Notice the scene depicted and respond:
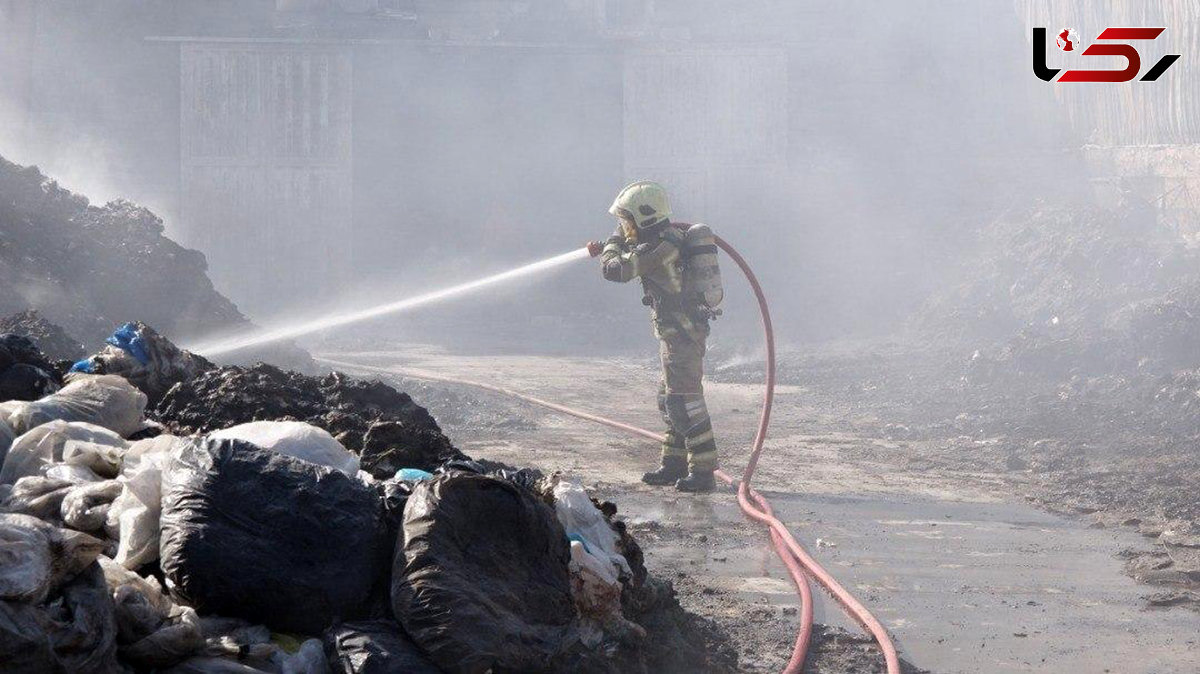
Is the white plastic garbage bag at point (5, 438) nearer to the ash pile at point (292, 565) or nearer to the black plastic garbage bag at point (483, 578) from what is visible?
the ash pile at point (292, 565)

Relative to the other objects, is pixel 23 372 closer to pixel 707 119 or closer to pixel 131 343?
pixel 131 343

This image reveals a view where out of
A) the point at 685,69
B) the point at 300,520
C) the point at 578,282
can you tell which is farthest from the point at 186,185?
the point at 300,520

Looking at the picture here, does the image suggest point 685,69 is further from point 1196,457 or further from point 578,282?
point 1196,457

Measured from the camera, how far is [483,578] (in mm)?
3943

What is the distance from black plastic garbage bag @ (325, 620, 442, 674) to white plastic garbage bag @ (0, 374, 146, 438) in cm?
183

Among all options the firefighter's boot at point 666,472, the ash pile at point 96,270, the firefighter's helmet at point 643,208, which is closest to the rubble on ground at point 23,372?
the firefighter's helmet at point 643,208

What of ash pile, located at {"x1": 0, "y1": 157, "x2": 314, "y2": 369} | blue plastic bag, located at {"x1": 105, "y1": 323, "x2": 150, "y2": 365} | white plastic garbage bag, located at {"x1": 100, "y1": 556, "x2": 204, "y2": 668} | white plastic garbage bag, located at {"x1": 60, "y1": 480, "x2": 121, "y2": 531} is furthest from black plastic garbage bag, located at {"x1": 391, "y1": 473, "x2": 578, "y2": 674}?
ash pile, located at {"x1": 0, "y1": 157, "x2": 314, "y2": 369}

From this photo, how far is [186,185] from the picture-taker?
69.7 ft

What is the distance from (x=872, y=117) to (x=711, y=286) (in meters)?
14.1

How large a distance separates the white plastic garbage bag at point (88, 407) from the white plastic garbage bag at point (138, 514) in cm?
90

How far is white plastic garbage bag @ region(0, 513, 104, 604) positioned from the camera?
3232mm

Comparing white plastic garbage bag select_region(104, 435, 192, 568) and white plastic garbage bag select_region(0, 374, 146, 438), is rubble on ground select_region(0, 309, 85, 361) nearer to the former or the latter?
white plastic garbage bag select_region(0, 374, 146, 438)

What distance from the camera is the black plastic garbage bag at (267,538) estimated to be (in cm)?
381

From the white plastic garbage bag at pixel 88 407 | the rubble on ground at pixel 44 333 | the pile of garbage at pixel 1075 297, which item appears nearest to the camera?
the white plastic garbage bag at pixel 88 407
